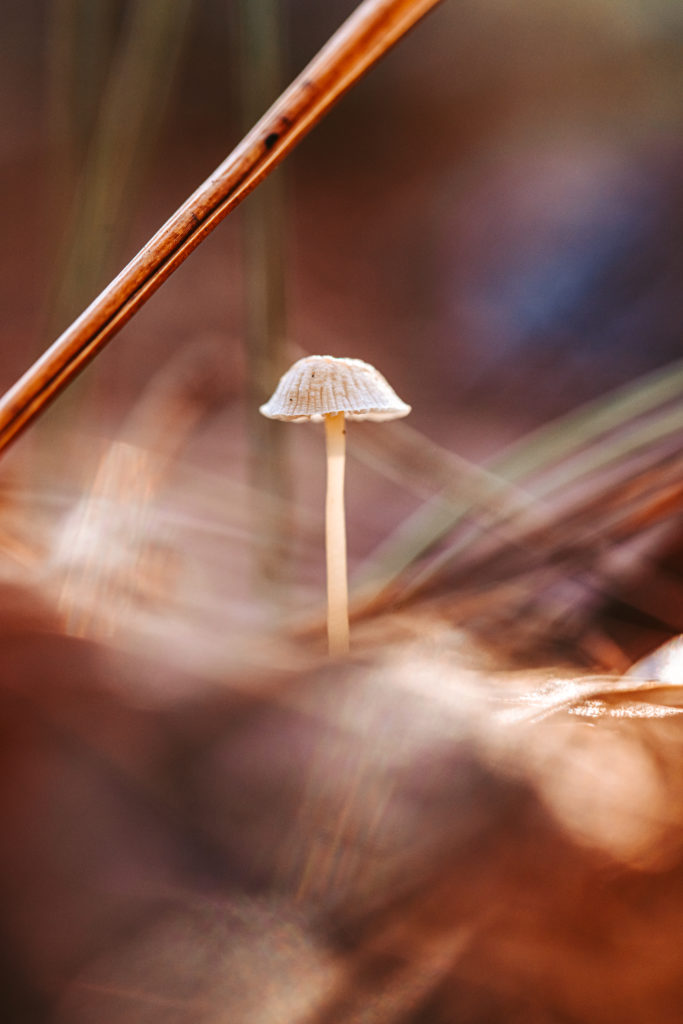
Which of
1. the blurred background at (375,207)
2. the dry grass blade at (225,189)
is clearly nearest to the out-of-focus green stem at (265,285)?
the blurred background at (375,207)

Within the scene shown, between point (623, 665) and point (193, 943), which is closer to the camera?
point (193, 943)

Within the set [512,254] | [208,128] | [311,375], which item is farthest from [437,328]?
[208,128]

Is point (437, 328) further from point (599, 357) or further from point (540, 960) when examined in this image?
point (540, 960)

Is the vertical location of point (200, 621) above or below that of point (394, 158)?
below

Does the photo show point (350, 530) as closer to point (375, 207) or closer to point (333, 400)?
point (333, 400)

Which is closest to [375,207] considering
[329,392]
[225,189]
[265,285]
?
[265,285]

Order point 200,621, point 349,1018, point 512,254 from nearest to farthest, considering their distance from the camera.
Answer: point 349,1018 → point 200,621 → point 512,254

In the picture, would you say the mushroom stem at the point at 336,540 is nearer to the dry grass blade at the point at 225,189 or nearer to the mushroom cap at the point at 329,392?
the mushroom cap at the point at 329,392

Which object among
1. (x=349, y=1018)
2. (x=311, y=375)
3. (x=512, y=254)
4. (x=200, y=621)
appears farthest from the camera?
(x=512, y=254)
